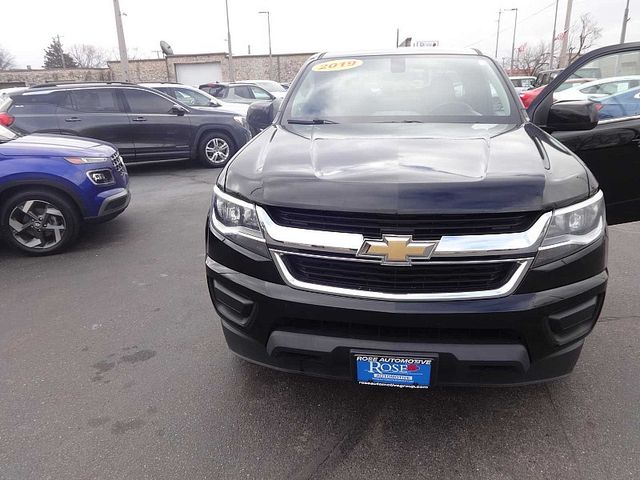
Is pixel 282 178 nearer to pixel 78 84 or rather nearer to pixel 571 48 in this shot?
pixel 78 84

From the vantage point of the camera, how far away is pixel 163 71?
4438 cm

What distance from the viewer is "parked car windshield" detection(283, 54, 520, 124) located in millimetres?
3158

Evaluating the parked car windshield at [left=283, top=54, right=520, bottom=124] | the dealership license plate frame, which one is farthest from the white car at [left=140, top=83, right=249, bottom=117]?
the dealership license plate frame

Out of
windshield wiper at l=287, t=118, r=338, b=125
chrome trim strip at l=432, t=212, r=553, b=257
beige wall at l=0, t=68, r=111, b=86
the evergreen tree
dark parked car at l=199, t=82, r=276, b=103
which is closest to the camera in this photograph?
chrome trim strip at l=432, t=212, r=553, b=257

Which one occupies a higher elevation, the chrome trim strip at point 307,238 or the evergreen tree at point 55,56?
the evergreen tree at point 55,56

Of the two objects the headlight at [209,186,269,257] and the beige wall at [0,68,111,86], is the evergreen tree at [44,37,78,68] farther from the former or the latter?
the headlight at [209,186,269,257]

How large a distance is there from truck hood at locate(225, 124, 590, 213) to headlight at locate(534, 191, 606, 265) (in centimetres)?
5

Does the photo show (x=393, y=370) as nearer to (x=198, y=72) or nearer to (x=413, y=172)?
(x=413, y=172)

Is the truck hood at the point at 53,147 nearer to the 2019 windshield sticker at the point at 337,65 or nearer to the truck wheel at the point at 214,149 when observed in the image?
the 2019 windshield sticker at the point at 337,65

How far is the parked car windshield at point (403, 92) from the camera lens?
3158 millimetres

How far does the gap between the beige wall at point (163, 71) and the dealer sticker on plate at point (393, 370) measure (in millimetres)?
42596

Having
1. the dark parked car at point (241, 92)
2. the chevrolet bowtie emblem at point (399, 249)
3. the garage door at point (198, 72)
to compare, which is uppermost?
the garage door at point (198, 72)

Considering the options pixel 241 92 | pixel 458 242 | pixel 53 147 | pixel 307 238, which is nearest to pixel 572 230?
pixel 458 242

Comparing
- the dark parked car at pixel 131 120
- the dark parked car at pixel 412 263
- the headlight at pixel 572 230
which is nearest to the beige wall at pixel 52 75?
the dark parked car at pixel 131 120
